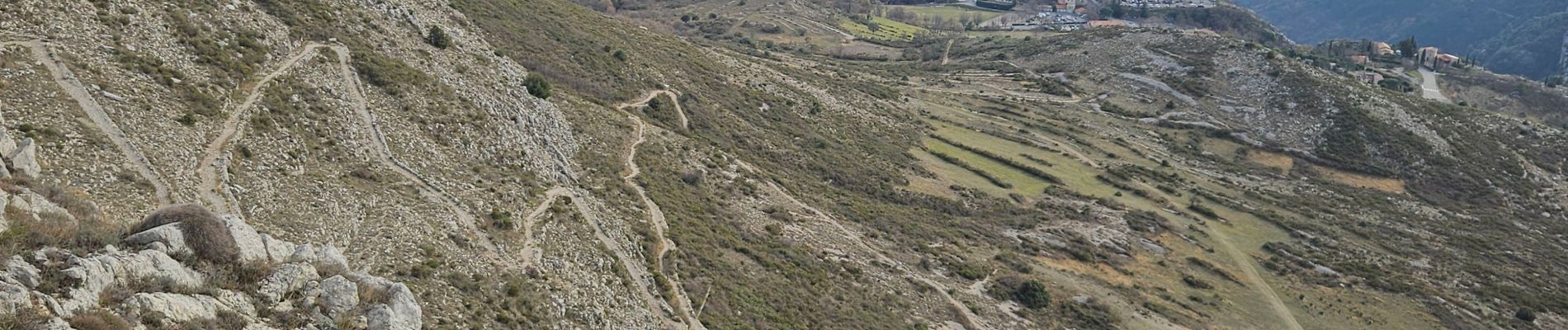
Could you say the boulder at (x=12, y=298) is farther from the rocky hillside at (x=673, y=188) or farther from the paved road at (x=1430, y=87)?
the paved road at (x=1430, y=87)

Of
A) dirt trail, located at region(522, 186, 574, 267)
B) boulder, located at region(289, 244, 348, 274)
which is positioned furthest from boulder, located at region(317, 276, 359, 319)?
dirt trail, located at region(522, 186, 574, 267)

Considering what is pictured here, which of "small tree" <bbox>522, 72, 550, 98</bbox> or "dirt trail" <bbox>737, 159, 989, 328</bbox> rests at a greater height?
"small tree" <bbox>522, 72, 550, 98</bbox>

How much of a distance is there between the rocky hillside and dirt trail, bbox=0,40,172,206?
0.12 m

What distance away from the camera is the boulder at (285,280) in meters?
19.6

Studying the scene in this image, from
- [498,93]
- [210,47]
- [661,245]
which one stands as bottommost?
[661,245]

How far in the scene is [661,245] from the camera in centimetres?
4241

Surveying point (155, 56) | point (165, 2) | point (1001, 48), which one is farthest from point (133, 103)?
point (1001, 48)

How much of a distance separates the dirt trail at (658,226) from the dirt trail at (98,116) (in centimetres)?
1813

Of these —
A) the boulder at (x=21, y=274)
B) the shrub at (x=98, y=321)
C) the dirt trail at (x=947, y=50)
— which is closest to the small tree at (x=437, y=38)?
the boulder at (x=21, y=274)

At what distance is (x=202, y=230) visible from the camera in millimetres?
19953

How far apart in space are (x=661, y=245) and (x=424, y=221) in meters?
12.9

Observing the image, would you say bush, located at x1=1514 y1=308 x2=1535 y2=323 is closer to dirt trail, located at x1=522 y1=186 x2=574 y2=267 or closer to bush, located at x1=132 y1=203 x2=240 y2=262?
dirt trail, located at x1=522 y1=186 x2=574 y2=267

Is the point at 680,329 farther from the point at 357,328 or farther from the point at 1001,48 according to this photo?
the point at 1001,48

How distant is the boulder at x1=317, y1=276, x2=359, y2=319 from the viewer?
20.1 metres
